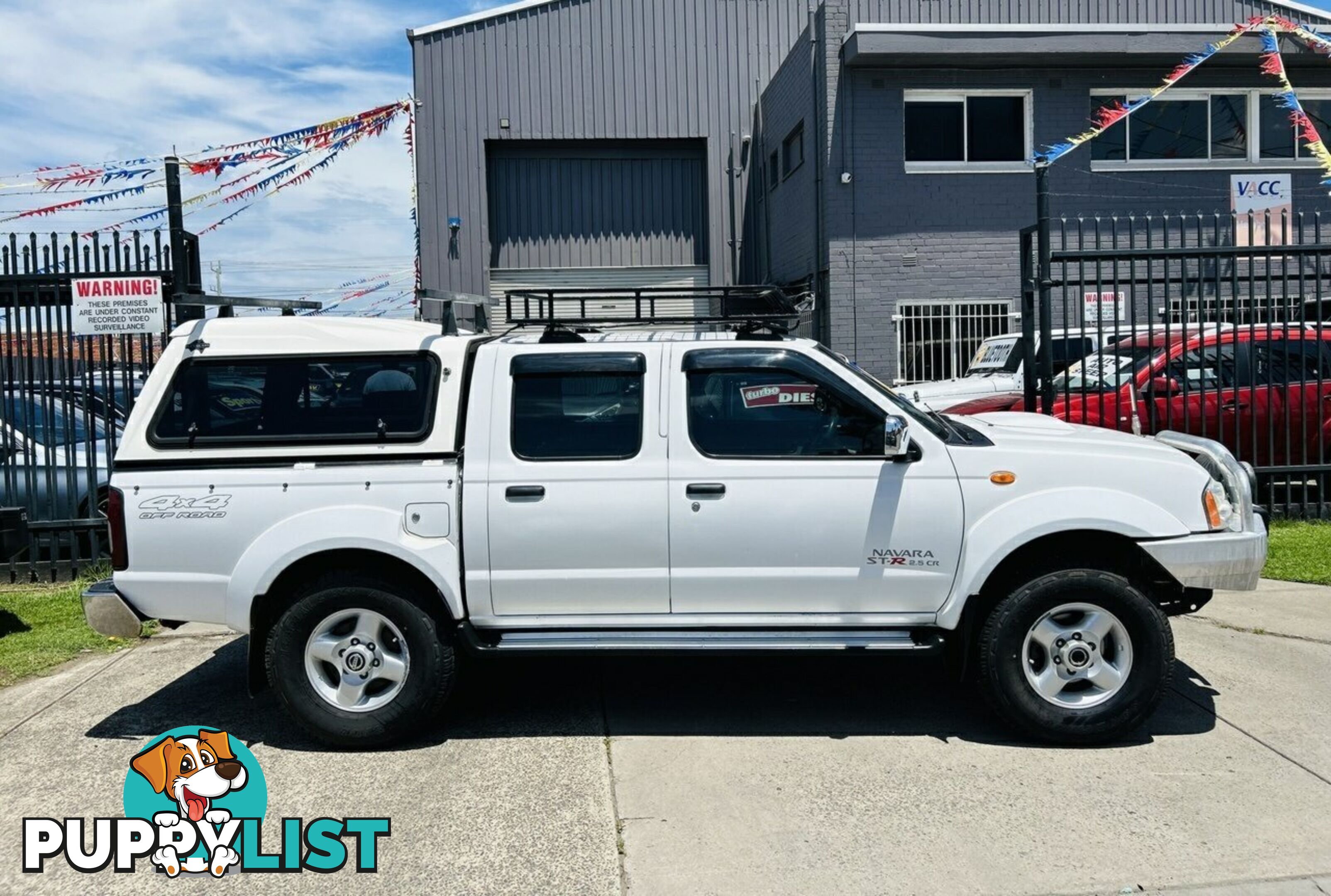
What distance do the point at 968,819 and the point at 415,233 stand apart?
17.9 m

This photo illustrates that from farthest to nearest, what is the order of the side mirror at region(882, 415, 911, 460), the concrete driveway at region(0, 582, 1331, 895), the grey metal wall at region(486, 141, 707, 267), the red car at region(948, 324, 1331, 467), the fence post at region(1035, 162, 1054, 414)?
the grey metal wall at region(486, 141, 707, 267) → the red car at region(948, 324, 1331, 467) → the fence post at region(1035, 162, 1054, 414) → the side mirror at region(882, 415, 911, 460) → the concrete driveway at region(0, 582, 1331, 895)

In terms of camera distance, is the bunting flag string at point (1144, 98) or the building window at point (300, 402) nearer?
the building window at point (300, 402)

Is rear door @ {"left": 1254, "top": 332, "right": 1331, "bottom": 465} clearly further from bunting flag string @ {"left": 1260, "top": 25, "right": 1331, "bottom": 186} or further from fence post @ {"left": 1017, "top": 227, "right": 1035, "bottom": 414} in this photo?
fence post @ {"left": 1017, "top": 227, "right": 1035, "bottom": 414}

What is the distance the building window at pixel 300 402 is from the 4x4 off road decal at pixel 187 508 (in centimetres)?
27

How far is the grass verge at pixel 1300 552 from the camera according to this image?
336 inches

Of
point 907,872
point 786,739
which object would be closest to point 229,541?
point 786,739

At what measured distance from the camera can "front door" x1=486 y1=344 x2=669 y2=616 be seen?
17.1ft

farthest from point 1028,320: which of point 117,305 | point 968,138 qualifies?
point 968,138

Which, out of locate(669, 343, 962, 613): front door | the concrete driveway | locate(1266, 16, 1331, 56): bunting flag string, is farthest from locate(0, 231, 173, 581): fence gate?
locate(1266, 16, 1331, 56): bunting flag string

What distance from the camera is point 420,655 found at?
525 cm

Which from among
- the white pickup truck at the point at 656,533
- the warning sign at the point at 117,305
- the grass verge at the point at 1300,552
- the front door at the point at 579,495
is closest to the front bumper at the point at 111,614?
the white pickup truck at the point at 656,533

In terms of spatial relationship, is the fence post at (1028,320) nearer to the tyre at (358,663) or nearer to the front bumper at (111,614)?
the tyre at (358,663)

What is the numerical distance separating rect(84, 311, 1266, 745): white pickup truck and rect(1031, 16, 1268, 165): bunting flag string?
7443 millimetres

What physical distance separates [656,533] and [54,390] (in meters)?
6.21
